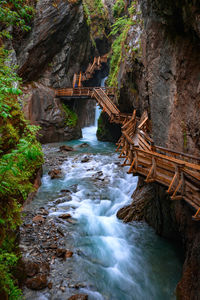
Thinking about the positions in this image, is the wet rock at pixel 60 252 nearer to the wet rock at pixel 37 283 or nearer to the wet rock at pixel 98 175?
the wet rock at pixel 37 283

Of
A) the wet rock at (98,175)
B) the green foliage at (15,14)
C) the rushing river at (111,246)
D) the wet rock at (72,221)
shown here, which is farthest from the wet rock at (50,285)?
the wet rock at (98,175)

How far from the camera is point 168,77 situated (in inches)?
346

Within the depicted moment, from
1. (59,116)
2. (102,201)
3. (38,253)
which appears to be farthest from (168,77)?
(59,116)

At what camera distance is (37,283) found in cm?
556

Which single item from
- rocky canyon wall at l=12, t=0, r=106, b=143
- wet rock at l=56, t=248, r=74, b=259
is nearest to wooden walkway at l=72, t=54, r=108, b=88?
rocky canyon wall at l=12, t=0, r=106, b=143

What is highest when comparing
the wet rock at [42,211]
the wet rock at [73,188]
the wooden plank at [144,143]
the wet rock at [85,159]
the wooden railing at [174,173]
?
the wooden plank at [144,143]

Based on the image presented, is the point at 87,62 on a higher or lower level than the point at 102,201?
higher

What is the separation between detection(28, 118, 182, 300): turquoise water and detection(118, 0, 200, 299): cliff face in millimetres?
683

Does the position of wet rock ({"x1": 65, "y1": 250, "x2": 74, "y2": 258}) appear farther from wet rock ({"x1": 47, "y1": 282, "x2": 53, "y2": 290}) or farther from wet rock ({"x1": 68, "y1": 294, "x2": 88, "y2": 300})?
wet rock ({"x1": 68, "y1": 294, "x2": 88, "y2": 300})

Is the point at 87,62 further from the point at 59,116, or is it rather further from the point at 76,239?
the point at 76,239

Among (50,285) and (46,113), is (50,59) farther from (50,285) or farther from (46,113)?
(50,285)

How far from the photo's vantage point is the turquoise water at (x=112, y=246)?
6.30m

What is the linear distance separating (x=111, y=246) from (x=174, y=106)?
6442mm

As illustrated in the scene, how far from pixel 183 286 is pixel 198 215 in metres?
2.82
